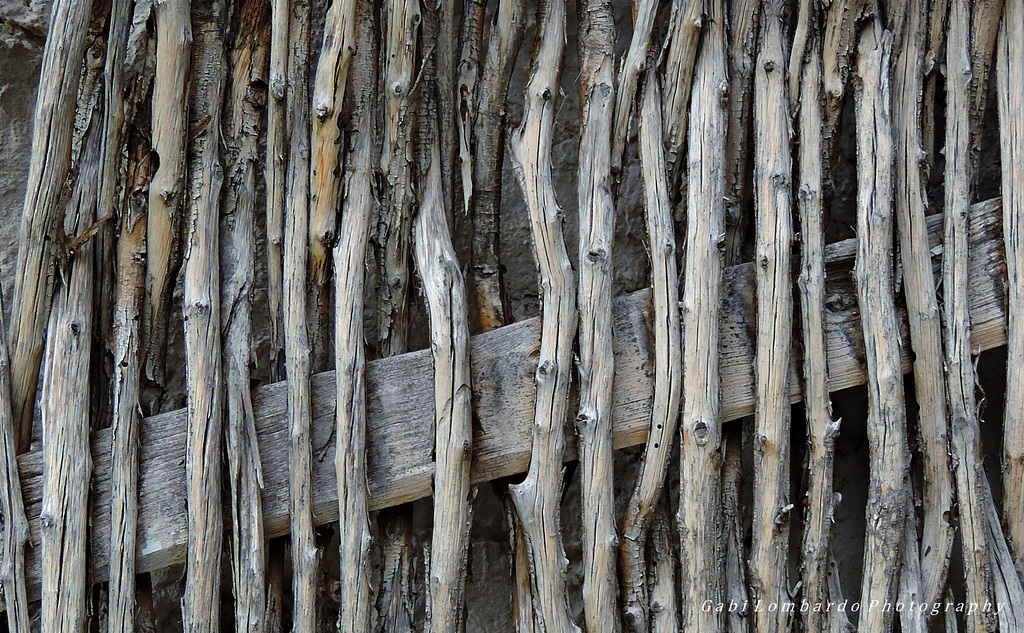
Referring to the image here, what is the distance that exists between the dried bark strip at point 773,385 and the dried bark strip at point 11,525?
30.7 inches

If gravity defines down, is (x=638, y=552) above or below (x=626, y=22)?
below

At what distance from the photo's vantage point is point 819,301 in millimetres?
803

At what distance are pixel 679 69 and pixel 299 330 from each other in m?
0.53

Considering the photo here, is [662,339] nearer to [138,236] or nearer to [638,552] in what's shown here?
[638,552]

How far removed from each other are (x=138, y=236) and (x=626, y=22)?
2.30 ft

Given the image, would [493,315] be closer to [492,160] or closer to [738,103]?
[492,160]

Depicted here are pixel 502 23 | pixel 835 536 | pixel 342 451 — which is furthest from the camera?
pixel 835 536

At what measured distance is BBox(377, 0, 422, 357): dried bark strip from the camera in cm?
79

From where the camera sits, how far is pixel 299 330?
0.77 metres

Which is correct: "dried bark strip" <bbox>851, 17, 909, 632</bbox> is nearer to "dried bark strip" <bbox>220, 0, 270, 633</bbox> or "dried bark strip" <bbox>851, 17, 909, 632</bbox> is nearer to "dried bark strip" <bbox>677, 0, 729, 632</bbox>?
"dried bark strip" <bbox>677, 0, 729, 632</bbox>

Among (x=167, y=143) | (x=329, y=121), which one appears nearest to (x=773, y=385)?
(x=329, y=121)

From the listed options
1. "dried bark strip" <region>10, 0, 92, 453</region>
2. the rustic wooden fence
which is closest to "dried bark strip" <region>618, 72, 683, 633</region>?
the rustic wooden fence

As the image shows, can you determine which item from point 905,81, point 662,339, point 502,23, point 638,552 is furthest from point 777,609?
point 502,23

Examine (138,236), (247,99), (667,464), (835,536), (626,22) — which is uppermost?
(626,22)
